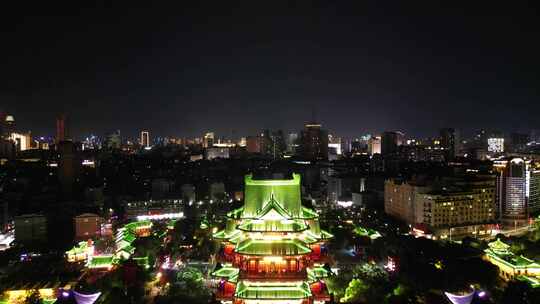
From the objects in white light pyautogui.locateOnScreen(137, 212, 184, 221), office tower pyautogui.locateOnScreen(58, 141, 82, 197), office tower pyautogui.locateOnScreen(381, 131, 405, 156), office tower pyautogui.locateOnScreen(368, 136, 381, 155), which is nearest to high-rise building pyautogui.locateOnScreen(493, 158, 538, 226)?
white light pyautogui.locateOnScreen(137, 212, 184, 221)

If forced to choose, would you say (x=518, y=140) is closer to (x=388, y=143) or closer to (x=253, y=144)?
(x=388, y=143)

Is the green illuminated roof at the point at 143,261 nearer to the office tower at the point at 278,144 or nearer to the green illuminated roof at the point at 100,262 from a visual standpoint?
the green illuminated roof at the point at 100,262

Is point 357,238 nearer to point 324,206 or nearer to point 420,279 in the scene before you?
point 420,279

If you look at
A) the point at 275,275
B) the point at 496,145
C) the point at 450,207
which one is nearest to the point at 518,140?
the point at 496,145

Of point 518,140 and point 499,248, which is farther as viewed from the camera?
point 518,140

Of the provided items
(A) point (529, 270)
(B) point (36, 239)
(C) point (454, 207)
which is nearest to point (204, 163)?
(B) point (36, 239)

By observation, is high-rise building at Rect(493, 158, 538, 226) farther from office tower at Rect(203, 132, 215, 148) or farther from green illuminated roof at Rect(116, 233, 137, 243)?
office tower at Rect(203, 132, 215, 148)
